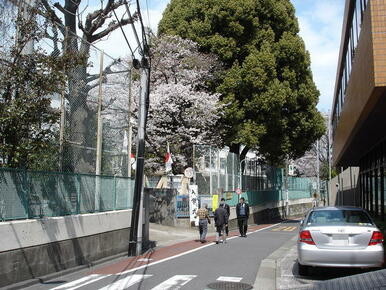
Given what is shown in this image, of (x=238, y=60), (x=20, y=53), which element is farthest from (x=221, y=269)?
(x=238, y=60)

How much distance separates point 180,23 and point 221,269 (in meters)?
21.9

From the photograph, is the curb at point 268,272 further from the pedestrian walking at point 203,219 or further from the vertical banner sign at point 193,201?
the vertical banner sign at point 193,201

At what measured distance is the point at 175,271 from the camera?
1073cm

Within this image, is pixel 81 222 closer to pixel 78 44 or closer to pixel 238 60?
pixel 78 44

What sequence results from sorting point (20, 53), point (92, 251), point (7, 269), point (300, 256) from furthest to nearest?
1. point (92, 251)
2. point (20, 53)
3. point (300, 256)
4. point (7, 269)

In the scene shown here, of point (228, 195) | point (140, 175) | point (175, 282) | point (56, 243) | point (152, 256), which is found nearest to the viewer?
point (175, 282)

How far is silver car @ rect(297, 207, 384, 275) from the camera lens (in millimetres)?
8797

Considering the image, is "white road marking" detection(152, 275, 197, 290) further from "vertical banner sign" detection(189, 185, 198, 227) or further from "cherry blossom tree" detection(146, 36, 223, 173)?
"cherry blossom tree" detection(146, 36, 223, 173)

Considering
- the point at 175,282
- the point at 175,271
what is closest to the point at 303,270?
the point at 175,282

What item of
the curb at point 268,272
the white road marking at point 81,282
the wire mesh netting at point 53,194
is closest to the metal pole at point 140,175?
the wire mesh netting at point 53,194

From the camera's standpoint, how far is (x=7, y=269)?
8500 millimetres

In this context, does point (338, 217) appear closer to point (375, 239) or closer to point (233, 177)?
point (375, 239)

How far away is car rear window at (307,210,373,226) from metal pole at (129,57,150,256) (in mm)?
5895

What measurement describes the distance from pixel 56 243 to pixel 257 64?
20554mm
